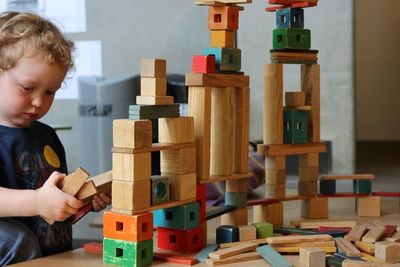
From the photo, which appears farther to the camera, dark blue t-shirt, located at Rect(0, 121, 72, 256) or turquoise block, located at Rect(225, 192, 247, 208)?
turquoise block, located at Rect(225, 192, 247, 208)

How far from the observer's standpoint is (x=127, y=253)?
1162 millimetres

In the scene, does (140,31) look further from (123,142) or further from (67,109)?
(123,142)

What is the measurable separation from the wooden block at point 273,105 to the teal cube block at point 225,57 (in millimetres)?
169

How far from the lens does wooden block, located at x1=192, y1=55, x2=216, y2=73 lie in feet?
4.30

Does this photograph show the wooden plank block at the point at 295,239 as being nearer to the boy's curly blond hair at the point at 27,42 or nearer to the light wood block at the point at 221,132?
the light wood block at the point at 221,132

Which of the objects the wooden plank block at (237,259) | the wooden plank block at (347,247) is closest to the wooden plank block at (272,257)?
the wooden plank block at (237,259)

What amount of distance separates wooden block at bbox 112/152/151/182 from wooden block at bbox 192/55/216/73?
0.24 metres

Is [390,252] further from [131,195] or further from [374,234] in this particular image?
[131,195]

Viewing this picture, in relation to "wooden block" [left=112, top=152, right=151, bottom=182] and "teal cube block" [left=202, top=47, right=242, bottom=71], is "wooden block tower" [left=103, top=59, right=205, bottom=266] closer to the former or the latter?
"wooden block" [left=112, top=152, right=151, bottom=182]

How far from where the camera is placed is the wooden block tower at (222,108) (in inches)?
51.1

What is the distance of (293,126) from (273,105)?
0.07 meters

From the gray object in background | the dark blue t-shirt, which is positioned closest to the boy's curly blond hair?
the dark blue t-shirt

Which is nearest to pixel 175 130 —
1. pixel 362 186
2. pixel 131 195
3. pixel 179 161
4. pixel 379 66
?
pixel 179 161

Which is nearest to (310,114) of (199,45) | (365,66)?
(199,45)
